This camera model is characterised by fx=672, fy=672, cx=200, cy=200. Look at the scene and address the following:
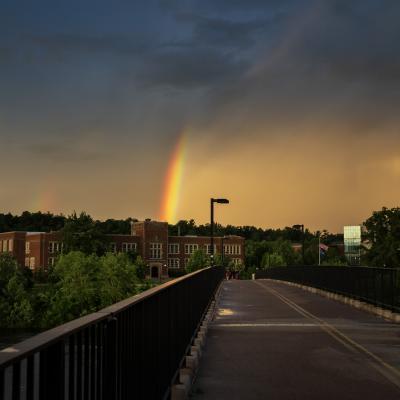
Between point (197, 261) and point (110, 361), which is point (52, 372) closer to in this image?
point (110, 361)

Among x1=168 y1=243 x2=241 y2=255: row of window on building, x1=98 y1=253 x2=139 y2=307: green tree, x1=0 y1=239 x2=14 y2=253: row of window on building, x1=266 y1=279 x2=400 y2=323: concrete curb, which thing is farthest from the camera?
x1=168 y1=243 x2=241 y2=255: row of window on building

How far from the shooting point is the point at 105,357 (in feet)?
14.3

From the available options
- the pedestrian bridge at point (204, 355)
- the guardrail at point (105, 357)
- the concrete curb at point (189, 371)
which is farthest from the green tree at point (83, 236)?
the guardrail at point (105, 357)

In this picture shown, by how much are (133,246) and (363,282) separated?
145998 mm

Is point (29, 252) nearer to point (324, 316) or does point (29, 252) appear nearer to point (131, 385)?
point (324, 316)

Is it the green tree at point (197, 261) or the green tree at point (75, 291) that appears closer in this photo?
the green tree at point (75, 291)

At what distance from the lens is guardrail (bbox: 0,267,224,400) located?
2805 mm

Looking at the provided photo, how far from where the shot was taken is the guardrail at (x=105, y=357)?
2805 mm

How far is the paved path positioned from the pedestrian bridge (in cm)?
2

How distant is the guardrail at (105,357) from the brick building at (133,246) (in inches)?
6050

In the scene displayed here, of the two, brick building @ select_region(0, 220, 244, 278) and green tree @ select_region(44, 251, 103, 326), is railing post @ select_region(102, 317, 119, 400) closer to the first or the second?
green tree @ select_region(44, 251, 103, 326)

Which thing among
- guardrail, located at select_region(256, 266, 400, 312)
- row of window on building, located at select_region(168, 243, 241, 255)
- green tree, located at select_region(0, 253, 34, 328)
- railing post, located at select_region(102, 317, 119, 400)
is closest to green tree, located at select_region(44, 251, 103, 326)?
green tree, located at select_region(0, 253, 34, 328)

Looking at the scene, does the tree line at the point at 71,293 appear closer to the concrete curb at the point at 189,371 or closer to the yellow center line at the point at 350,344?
the yellow center line at the point at 350,344

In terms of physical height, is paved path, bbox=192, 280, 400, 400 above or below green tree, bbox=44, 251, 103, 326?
above
